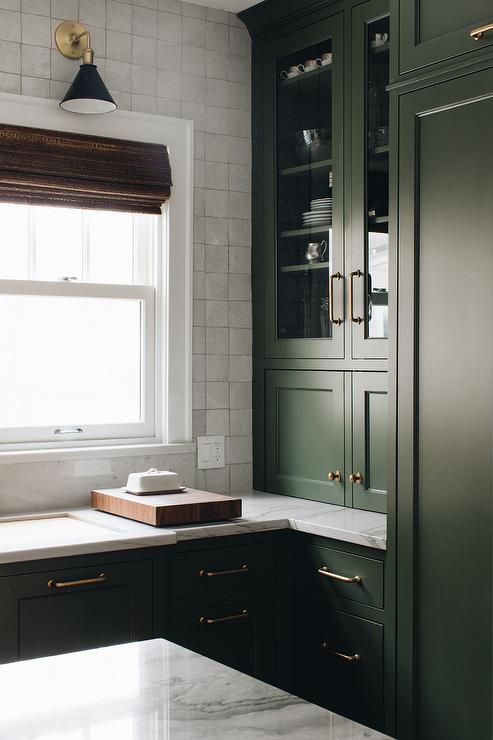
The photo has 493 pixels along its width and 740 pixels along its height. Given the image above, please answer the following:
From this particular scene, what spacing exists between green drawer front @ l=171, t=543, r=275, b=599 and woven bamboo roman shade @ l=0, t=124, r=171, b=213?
1.30 m

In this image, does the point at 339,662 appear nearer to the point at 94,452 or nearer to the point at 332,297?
the point at 94,452

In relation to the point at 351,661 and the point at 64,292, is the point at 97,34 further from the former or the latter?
the point at 351,661

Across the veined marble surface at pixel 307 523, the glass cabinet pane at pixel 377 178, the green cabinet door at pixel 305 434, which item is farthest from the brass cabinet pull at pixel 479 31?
the veined marble surface at pixel 307 523

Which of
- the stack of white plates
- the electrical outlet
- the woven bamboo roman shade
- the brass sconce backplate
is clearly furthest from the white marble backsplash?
the brass sconce backplate

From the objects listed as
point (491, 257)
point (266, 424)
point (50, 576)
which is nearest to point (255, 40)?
point (266, 424)

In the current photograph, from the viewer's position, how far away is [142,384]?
3445mm

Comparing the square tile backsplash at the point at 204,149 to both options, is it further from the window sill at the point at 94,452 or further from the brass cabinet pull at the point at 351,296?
the brass cabinet pull at the point at 351,296

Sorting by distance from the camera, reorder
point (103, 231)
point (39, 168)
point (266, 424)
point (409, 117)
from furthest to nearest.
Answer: point (266, 424) < point (103, 231) < point (39, 168) < point (409, 117)

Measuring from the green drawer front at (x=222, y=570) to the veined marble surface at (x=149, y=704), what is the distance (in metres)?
1.37

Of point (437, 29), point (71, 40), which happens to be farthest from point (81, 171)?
point (437, 29)

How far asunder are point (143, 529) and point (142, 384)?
0.77 m

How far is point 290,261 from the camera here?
3.49m

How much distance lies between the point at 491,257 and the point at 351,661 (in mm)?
1321

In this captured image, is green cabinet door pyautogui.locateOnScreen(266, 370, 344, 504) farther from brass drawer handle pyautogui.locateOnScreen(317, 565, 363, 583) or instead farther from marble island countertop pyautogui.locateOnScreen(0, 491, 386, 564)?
brass drawer handle pyautogui.locateOnScreen(317, 565, 363, 583)
